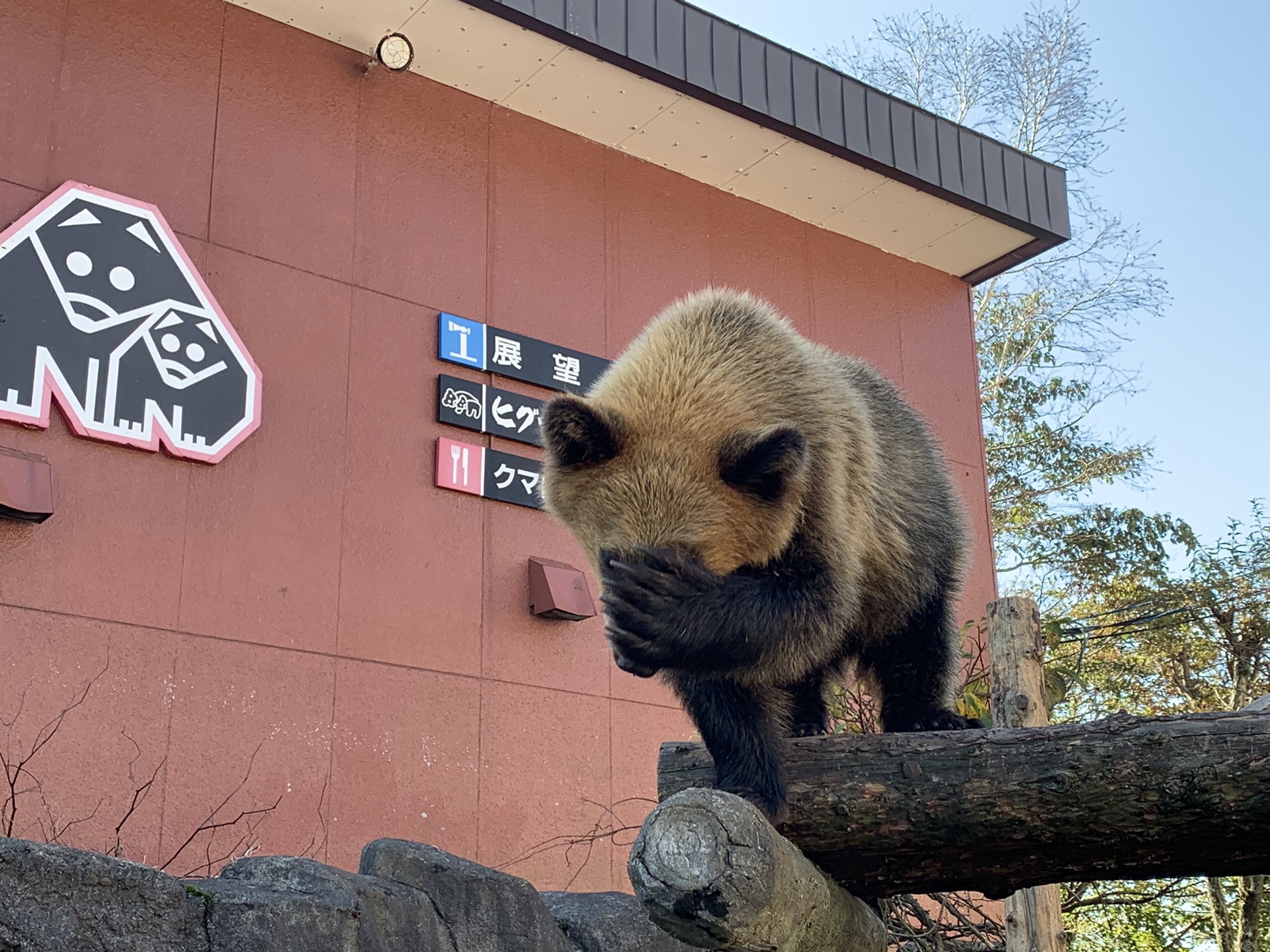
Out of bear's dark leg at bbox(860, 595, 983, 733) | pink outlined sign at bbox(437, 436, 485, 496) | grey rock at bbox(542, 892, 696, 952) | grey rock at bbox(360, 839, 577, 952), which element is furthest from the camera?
pink outlined sign at bbox(437, 436, 485, 496)

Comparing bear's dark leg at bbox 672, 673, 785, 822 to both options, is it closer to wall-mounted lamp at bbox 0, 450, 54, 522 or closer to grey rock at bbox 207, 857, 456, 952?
grey rock at bbox 207, 857, 456, 952

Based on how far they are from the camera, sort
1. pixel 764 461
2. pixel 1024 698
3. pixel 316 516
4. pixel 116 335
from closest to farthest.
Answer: pixel 764 461
pixel 1024 698
pixel 116 335
pixel 316 516

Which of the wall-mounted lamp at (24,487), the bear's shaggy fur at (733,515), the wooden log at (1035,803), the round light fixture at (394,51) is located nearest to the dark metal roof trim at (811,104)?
the round light fixture at (394,51)

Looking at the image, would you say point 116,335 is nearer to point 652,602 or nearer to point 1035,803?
point 652,602

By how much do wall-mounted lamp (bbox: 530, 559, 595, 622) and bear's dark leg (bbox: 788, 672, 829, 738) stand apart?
333cm

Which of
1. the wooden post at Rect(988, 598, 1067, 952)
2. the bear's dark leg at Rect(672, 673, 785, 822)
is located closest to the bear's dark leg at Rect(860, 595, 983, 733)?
the bear's dark leg at Rect(672, 673, 785, 822)

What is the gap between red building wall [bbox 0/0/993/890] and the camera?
6.14 m

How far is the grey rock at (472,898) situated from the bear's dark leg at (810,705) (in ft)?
5.38

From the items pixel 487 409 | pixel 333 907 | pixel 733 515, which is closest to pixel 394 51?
pixel 487 409

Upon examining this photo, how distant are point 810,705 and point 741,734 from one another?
3.28 ft

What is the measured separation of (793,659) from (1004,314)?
18448 mm

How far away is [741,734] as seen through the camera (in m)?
3.45

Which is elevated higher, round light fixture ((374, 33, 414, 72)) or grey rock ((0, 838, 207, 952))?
round light fixture ((374, 33, 414, 72))

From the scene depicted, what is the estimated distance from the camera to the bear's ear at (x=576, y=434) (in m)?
3.48
